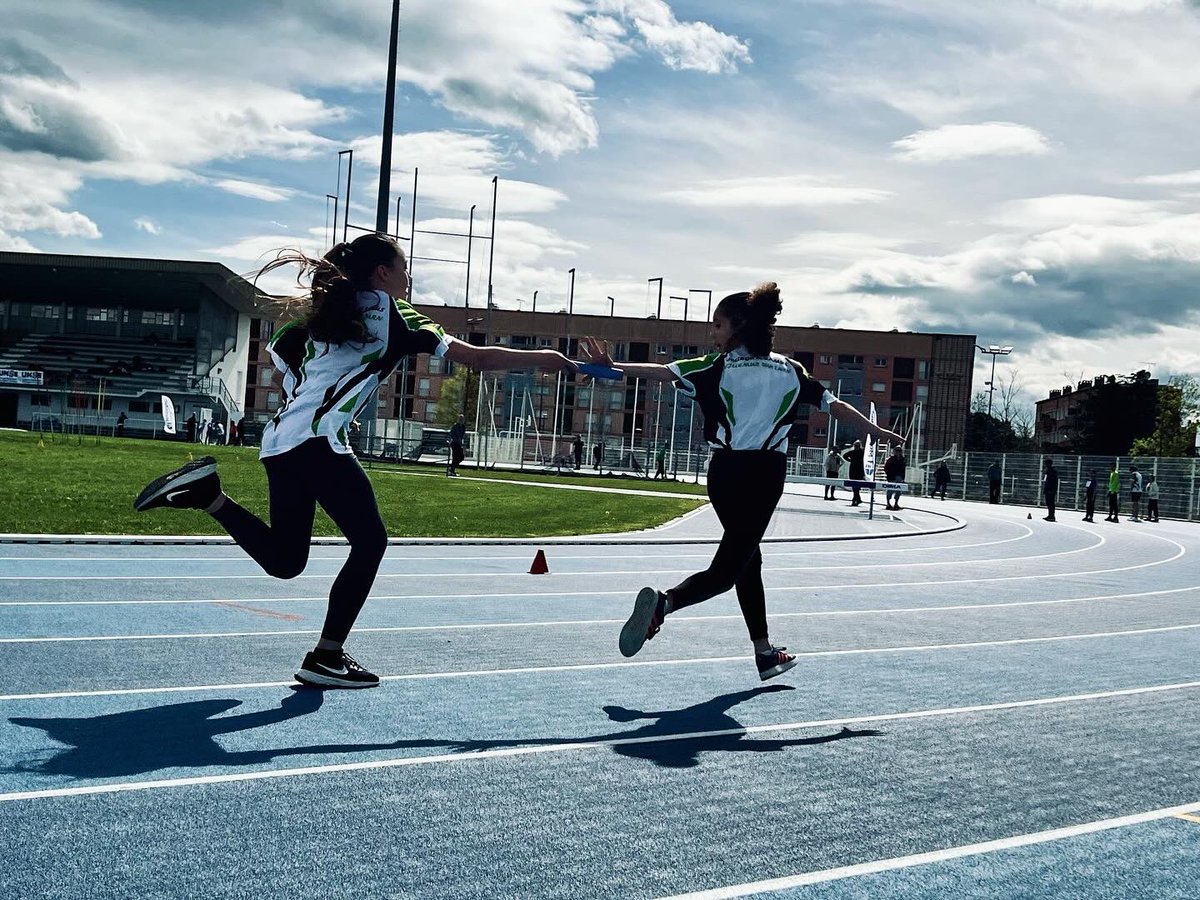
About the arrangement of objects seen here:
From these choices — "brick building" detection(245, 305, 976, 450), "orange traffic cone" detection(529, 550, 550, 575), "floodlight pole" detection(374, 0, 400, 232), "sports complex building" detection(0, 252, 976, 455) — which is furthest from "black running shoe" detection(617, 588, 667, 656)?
"brick building" detection(245, 305, 976, 450)

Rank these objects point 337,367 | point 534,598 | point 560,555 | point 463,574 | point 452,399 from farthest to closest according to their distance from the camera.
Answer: point 452,399 < point 560,555 < point 463,574 < point 534,598 < point 337,367

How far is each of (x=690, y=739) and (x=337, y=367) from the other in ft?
7.02

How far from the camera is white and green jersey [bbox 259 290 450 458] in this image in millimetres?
5359

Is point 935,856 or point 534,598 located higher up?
point 935,856

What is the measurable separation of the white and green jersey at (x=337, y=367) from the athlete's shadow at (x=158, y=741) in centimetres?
112

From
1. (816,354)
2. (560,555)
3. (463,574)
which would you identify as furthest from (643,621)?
(816,354)

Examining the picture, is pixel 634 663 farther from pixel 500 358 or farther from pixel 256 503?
pixel 256 503

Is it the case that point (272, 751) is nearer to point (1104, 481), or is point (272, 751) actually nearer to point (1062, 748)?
point (1062, 748)

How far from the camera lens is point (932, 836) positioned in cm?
382

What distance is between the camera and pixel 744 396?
6.11 metres

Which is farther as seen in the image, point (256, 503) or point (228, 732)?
point (256, 503)

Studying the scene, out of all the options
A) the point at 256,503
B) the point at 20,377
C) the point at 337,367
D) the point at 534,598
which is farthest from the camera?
the point at 20,377

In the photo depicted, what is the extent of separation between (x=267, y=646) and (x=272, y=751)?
8.27 feet

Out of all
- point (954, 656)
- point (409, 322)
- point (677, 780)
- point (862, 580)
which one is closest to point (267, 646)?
point (409, 322)
